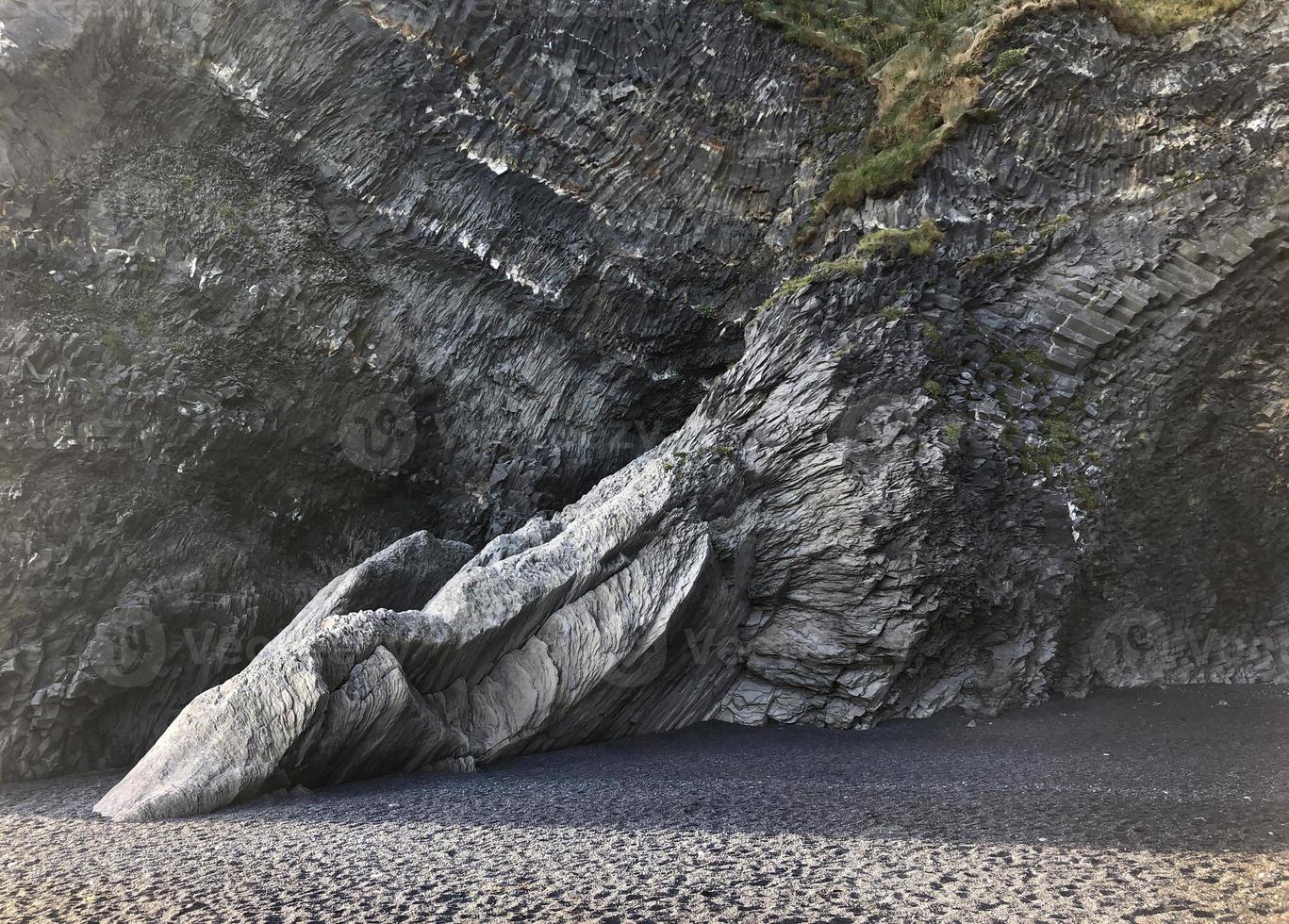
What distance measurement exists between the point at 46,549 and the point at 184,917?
954 cm

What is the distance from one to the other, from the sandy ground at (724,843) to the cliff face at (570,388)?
93.6 inches

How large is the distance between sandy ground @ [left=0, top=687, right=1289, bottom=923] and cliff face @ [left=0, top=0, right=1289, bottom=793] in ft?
7.80

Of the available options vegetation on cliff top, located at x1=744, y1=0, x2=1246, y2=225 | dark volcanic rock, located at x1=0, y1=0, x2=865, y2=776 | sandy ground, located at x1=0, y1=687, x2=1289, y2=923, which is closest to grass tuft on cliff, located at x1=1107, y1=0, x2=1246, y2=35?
vegetation on cliff top, located at x1=744, y1=0, x2=1246, y2=225

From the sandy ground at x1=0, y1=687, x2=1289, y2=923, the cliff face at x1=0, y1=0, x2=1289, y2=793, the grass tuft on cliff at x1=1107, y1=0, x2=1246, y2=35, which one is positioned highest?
the grass tuft on cliff at x1=1107, y1=0, x2=1246, y2=35

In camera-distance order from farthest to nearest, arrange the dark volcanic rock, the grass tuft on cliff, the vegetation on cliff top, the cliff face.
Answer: the vegetation on cliff top < the grass tuft on cliff < the dark volcanic rock < the cliff face

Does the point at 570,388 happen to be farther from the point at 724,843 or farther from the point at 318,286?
the point at 724,843

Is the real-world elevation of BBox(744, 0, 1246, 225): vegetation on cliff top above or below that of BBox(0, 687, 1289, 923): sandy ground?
above

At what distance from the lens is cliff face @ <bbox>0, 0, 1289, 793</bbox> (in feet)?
41.2

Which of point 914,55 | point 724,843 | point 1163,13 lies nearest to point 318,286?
point 724,843

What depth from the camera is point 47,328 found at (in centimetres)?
1310

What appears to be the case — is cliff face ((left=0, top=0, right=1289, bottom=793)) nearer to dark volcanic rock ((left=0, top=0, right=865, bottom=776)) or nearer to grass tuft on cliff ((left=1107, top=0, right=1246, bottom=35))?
dark volcanic rock ((left=0, top=0, right=865, bottom=776))

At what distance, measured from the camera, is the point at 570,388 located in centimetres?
1758

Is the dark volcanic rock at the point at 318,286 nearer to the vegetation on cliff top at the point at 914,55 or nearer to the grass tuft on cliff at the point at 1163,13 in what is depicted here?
the vegetation on cliff top at the point at 914,55

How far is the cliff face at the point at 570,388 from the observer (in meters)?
12.6
